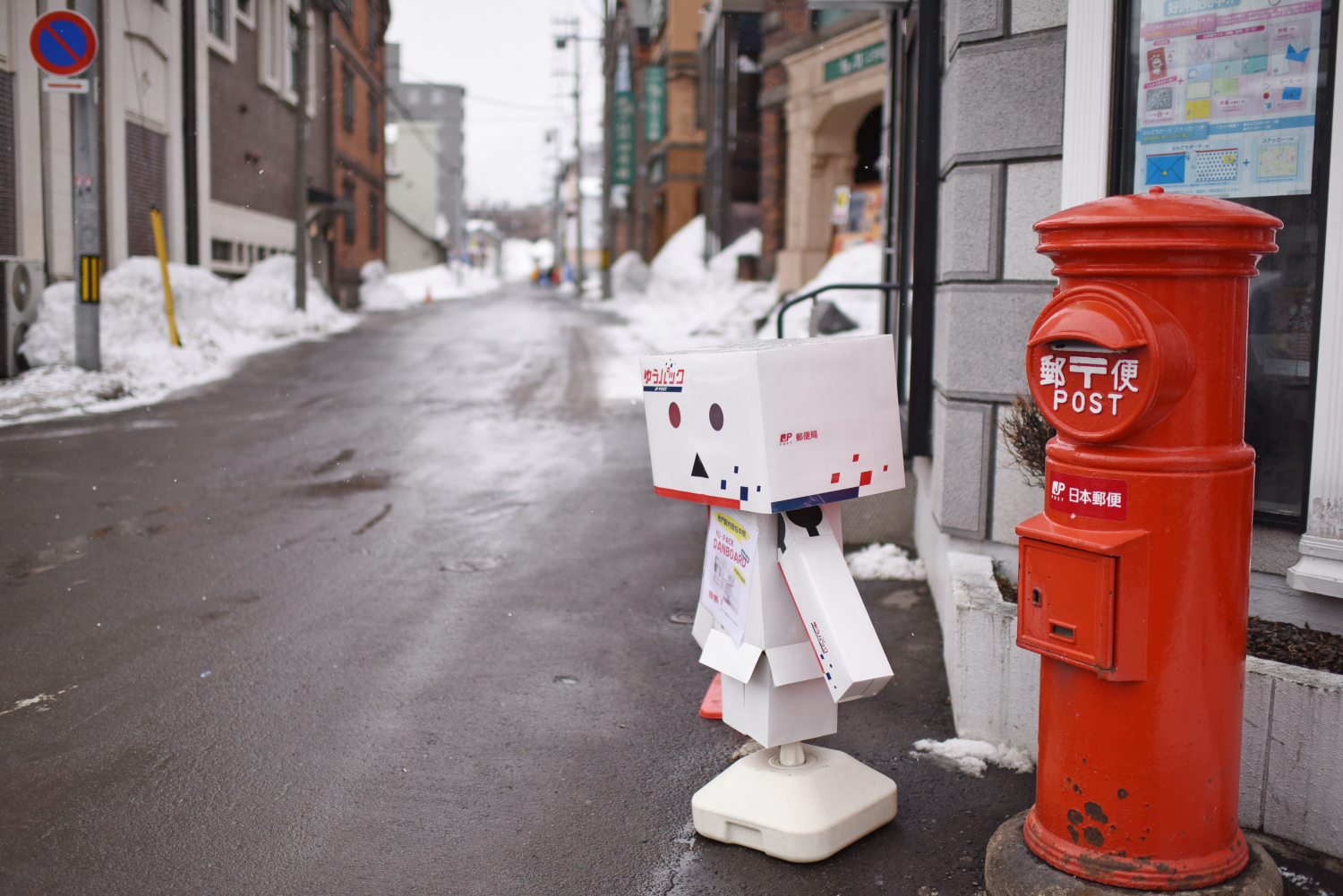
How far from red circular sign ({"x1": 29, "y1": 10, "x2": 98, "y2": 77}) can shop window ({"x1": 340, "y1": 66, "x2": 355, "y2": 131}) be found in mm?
22846

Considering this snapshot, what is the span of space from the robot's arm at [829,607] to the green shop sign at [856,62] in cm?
1545

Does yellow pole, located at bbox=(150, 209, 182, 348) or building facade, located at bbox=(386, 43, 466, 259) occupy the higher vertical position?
building facade, located at bbox=(386, 43, 466, 259)

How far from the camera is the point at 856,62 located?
18.3 m

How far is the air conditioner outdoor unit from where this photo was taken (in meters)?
11.7

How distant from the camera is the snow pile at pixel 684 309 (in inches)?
688

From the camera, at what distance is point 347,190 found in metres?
34.3

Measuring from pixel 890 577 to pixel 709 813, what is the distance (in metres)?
2.96

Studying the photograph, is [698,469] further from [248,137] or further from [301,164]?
[248,137]

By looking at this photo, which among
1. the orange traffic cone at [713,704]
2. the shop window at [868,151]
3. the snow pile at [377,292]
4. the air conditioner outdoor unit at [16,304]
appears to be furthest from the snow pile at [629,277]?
the orange traffic cone at [713,704]

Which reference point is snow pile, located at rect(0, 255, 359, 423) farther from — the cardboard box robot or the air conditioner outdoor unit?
the cardboard box robot

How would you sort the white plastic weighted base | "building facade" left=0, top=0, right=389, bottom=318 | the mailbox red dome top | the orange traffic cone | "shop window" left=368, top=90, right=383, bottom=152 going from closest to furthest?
the mailbox red dome top, the white plastic weighted base, the orange traffic cone, "building facade" left=0, top=0, right=389, bottom=318, "shop window" left=368, top=90, right=383, bottom=152

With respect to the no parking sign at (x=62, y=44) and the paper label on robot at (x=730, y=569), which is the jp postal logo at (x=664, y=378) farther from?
the no parking sign at (x=62, y=44)

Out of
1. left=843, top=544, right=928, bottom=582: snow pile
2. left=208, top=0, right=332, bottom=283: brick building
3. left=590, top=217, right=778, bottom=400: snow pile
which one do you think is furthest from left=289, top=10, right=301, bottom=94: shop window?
left=843, top=544, right=928, bottom=582: snow pile

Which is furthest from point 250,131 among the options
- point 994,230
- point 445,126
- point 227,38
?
point 445,126
